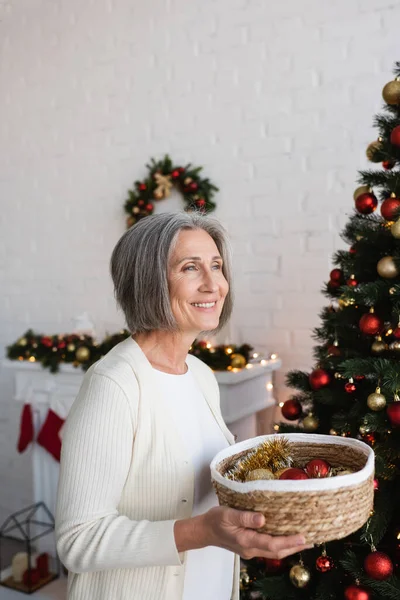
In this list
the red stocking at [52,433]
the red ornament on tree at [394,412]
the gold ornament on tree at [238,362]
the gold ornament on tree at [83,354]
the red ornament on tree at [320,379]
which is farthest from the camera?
the red stocking at [52,433]

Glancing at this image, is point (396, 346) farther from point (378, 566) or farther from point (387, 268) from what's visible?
point (378, 566)

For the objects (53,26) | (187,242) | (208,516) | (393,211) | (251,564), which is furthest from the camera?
(53,26)

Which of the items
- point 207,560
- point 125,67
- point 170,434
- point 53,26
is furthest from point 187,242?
point 53,26

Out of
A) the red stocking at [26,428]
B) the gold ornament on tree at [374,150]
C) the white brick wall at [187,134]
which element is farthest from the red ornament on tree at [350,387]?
the red stocking at [26,428]

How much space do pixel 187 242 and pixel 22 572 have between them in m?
2.09

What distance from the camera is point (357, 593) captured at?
128 centimetres

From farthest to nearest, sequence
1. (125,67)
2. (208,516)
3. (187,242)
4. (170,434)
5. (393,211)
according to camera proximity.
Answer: (125,67), (393,211), (187,242), (170,434), (208,516)

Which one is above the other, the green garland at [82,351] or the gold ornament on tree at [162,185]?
the gold ornament on tree at [162,185]

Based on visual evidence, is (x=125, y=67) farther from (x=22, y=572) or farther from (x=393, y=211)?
(x=22, y=572)

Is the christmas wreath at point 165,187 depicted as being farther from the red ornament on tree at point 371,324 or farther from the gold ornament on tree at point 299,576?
the gold ornament on tree at point 299,576

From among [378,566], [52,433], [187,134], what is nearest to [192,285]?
[378,566]

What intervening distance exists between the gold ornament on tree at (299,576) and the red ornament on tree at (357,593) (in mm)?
147

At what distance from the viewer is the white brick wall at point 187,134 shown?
2342 mm

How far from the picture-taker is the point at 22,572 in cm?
256
